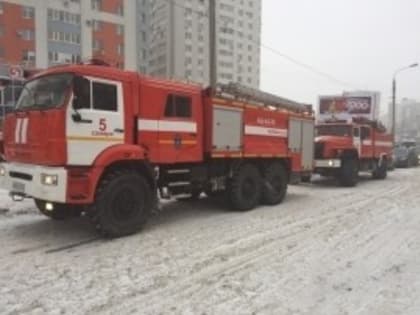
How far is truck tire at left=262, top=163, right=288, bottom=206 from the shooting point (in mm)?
12923

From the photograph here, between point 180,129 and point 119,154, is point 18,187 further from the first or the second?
point 180,129

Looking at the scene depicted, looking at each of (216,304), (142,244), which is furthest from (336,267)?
(142,244)

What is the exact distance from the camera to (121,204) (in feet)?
28.6

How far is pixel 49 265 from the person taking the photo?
6.98 m

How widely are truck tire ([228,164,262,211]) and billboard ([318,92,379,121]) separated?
1706 cm

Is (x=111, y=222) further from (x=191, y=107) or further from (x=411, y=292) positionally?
(x=411, y=292)

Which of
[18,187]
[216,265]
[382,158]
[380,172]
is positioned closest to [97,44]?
[382,158]

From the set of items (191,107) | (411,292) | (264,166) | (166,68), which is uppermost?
(166,68)

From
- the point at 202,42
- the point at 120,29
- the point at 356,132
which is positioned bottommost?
the point at 356,132

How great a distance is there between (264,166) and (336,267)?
6.17 m

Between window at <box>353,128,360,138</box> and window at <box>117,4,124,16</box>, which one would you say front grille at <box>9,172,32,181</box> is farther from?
window at <box>117,4,124,16</box>

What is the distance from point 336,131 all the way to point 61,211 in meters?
12.7

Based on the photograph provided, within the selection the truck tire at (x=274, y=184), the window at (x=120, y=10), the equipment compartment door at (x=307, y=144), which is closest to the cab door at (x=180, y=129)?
the truck tire at (x=274, y=184)

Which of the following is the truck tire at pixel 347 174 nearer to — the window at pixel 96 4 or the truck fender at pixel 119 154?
the truck fender at pixel 119 154
